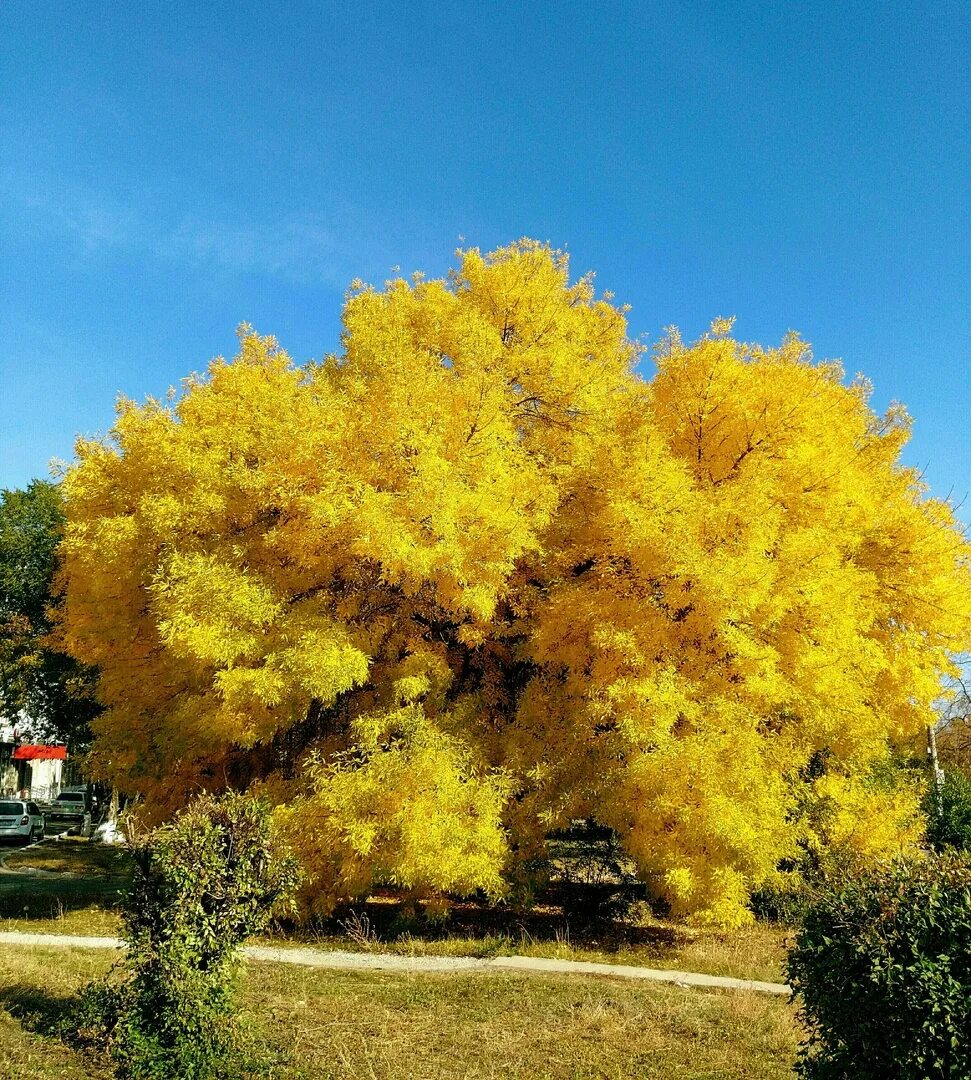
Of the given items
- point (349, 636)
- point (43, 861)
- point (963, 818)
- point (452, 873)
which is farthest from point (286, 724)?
point (43, 861)

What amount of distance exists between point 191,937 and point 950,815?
52.0ft

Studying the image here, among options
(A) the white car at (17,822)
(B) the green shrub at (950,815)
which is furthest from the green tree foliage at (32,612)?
(B) the green shrub at (950,815)

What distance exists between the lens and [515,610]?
1304cm

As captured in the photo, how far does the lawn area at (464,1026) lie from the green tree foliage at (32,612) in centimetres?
1957

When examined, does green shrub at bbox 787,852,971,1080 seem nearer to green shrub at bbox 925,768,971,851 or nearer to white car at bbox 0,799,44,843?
green shrub at bbox 925,768,971,851

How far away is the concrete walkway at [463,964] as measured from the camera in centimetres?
980

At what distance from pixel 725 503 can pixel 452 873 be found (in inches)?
246

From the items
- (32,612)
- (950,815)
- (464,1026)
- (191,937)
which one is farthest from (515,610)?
(32,612)

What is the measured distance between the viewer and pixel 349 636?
11.9 m

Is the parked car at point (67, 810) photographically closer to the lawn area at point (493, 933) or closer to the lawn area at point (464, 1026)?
the lawn area at point (493, 933)

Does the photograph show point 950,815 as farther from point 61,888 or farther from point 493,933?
point 61,888

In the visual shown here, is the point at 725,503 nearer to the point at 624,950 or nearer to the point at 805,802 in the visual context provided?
Answer: the point at 805,802

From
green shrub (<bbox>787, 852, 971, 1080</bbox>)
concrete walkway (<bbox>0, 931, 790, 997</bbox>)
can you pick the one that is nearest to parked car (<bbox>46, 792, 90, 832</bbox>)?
concrete walkway (<bbox>0, 931, 790, 997</bbox>)

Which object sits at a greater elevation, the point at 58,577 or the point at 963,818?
the point at 58,577
